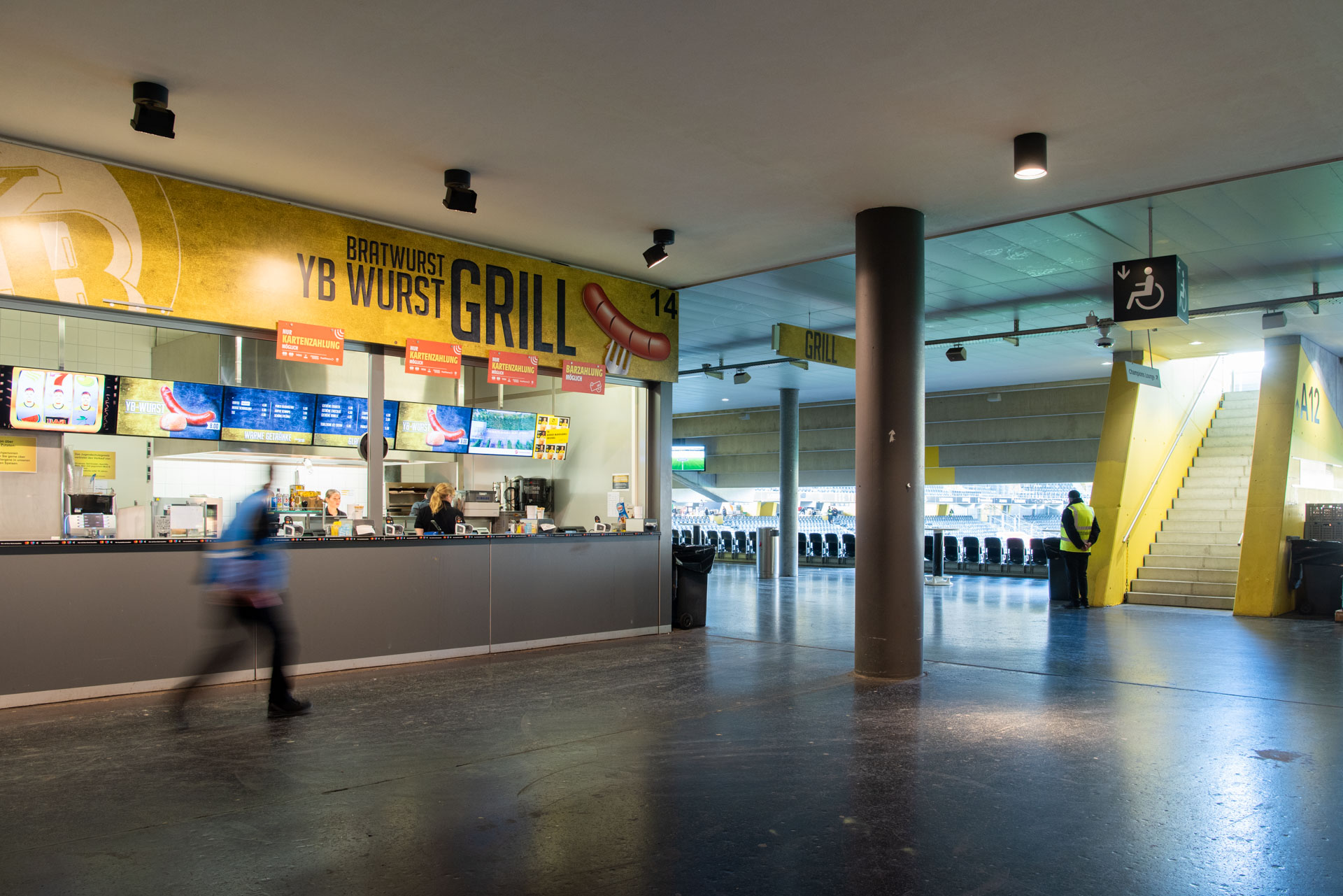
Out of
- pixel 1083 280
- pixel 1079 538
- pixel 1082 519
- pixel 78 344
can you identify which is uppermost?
pixel 1083 280

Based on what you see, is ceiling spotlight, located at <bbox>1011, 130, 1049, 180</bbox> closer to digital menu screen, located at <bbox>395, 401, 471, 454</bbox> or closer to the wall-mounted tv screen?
digital menu screen, located at <bbox>395, 401, 471, 454</bbox>

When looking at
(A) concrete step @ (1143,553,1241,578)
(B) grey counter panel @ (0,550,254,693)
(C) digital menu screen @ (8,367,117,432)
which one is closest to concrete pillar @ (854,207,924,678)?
(B) grey counter panel @ (0,550,254,693)

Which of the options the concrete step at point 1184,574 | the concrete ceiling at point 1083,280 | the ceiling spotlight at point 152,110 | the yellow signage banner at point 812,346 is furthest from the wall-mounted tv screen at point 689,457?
the ceiling spotlight at point 152,110

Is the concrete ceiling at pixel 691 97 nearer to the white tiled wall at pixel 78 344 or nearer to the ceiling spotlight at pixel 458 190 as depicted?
the ceiling spotlight at pixel 458 190

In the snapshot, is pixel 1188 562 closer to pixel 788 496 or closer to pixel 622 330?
pixel 788 496

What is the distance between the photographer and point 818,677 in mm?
6656

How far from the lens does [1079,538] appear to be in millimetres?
12430

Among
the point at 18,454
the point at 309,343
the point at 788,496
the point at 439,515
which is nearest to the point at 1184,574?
the point at 788,496

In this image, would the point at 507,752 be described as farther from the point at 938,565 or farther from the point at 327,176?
the point at 938,565

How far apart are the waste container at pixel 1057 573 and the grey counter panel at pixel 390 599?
8.98m

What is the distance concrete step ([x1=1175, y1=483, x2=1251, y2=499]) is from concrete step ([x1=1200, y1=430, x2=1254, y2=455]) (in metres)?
0.83

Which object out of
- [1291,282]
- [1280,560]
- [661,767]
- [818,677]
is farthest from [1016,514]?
[661,767]

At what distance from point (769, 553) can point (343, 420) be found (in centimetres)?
1072

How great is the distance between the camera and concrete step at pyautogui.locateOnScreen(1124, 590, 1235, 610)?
12.4m
